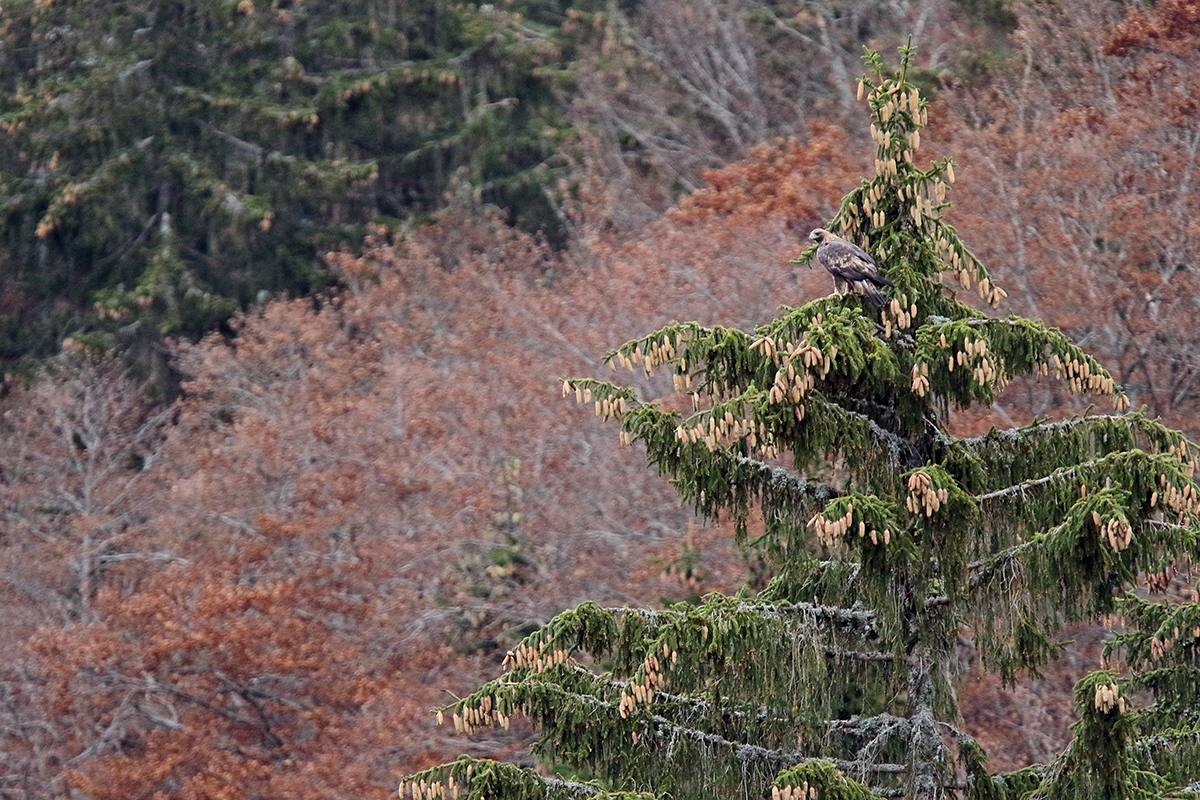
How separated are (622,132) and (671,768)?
25.9 meters

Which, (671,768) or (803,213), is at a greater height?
(671,768)

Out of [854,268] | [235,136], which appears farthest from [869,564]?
[235,136]

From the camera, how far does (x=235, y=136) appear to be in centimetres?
3494

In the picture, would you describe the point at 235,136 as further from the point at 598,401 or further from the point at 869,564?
the point at 869,564

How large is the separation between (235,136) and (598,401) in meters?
29.7

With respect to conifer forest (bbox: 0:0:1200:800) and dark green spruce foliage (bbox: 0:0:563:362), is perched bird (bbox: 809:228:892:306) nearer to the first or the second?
conifer forest (bbox: 0:0:1200:800)

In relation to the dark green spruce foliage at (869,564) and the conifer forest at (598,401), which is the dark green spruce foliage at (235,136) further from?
the dark green spruce foliage at (869,564)

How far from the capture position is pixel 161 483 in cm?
2364

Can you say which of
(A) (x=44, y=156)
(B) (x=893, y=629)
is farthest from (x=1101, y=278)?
Result: (A) (x=44, y=156)

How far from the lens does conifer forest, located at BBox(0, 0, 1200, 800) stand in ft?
22.2

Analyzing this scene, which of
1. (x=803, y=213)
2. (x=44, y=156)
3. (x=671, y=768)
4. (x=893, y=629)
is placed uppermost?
(x=893, y=629)

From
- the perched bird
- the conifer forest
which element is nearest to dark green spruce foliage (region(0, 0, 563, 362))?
the conifer forest

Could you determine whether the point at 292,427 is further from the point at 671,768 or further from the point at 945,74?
the point at 671,768

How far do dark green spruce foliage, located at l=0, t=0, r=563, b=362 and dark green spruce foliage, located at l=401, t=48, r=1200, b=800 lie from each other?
26.5 metres
